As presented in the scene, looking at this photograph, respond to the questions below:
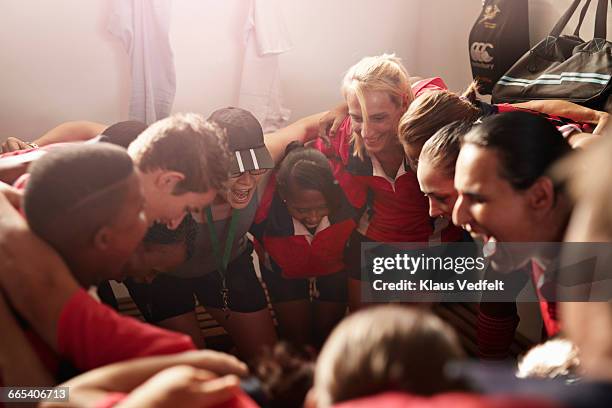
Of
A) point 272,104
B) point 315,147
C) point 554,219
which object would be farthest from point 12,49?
point 554,219

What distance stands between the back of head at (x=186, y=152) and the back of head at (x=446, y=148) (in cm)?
35

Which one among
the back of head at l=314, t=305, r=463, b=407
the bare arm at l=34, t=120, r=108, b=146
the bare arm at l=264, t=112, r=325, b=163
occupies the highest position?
the bare arm at l=34, t=120, r=108, b=146

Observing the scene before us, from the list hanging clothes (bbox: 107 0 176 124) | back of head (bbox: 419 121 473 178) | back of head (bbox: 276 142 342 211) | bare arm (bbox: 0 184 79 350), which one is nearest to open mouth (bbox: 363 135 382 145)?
back of head (bbox: 276 142 342 211)

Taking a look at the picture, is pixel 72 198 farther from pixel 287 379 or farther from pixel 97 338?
pixel 287 379

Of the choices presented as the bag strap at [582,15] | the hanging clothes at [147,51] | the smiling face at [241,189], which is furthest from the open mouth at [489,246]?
the hanging clothes at [147,51]

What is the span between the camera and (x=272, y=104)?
68.4 inches

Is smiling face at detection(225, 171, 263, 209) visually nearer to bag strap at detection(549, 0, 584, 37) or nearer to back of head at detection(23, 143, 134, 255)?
back of head at detection(23, 143, 134, 255)

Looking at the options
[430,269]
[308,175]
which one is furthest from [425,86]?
[430,269]

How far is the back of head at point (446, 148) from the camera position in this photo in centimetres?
96

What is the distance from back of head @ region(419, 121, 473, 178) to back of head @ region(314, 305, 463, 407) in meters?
0.46

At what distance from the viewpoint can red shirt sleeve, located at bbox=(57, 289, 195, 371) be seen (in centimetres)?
65

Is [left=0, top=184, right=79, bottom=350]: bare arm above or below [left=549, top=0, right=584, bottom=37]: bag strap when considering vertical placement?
below

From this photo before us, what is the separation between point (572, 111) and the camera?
3.85ft

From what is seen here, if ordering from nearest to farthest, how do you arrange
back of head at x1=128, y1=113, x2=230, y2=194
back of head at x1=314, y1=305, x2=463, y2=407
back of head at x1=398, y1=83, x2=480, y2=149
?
1. back of head at x1=314, y1=305, x2=463, y2=407
2. back of head at x1=128, y1=113, x2=230, y2=194
3. back of head at x1=398, y1=83, x2=480, y2=149
